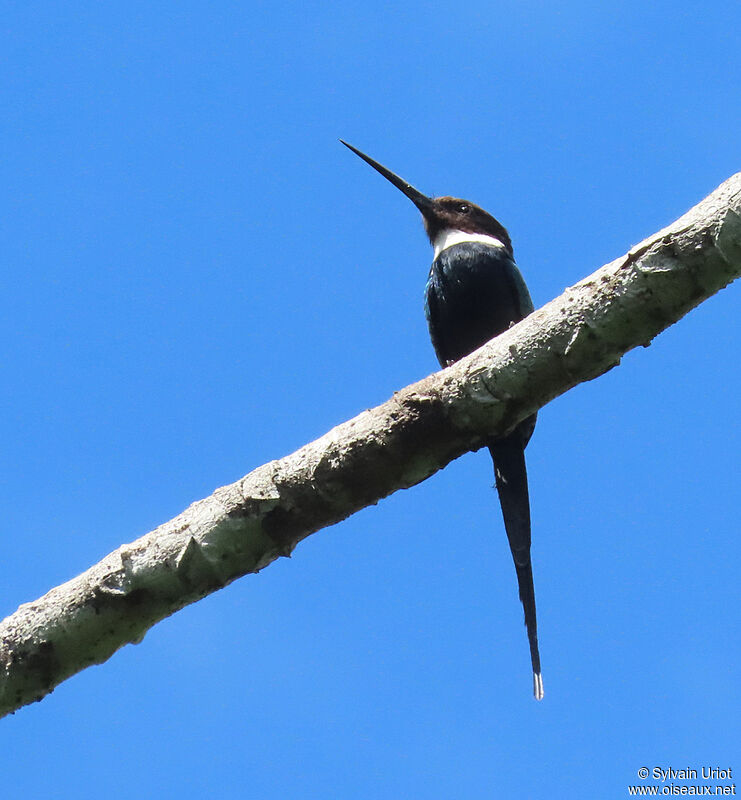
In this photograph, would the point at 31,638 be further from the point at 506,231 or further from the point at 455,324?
the point at 506,231

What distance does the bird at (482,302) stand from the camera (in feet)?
14.0

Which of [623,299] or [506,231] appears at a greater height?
[506,231]

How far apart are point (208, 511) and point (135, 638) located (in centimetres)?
46

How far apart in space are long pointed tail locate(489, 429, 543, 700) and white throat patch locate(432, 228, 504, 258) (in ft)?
6.24

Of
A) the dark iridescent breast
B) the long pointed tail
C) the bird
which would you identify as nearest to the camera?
the long pointed tail

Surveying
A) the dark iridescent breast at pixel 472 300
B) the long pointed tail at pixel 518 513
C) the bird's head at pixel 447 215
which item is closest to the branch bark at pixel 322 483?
the long pointed tail at pixel 518 513

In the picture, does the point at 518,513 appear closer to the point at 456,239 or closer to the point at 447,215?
the point at 456,239

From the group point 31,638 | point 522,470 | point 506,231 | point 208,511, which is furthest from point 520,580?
point 506,231

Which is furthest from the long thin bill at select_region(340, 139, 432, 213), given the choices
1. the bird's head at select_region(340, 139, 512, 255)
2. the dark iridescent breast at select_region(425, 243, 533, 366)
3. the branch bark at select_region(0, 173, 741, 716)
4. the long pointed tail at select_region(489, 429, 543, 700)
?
the branch bark at select_region(0, 173, 741, 716)

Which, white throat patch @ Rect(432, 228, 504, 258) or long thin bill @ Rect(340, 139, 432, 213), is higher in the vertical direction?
long thin bill @ Rect(340, 139, 432, 213)

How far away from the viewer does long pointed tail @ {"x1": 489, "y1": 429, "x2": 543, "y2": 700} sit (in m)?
4.07

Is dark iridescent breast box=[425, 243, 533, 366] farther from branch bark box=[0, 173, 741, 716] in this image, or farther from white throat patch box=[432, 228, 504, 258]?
branch bark box=[0, 173, 741, 716]

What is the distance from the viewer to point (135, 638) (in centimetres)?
294

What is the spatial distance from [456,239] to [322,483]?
3.77 m
